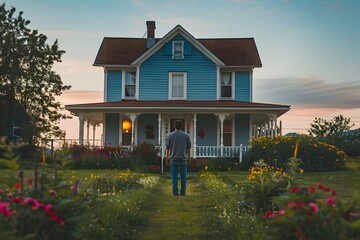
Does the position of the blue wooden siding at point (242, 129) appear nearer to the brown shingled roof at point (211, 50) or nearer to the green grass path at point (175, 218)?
the brown shingled roof at point (211, 50)

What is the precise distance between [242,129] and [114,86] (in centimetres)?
727

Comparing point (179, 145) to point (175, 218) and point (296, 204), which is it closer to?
point (175, 218)

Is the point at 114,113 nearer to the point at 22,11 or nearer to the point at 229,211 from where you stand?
the point at 22,11

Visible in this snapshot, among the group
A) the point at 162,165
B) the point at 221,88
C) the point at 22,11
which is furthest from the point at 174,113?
the point at 22,11

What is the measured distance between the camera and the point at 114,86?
1202 inches

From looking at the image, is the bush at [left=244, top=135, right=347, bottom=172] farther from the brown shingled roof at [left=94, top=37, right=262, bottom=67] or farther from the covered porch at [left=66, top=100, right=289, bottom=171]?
the brown shingled roof at [left=94, top=37, right=262, bottom=67]

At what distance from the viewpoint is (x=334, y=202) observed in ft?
15.0

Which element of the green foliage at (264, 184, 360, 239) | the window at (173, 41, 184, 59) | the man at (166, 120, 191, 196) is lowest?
Answer: the green foliage at (264, 184, 360, 239)

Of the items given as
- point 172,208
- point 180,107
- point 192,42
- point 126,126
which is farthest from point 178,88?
point 172,208

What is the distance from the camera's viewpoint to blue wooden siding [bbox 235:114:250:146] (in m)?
30.1

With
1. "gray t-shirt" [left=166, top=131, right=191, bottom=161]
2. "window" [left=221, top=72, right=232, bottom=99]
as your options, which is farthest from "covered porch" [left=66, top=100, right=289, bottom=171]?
"gray t-shirt" [left=166, top=131, right=191, bottom=161]

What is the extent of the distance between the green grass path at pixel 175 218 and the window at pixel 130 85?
17.3 meters

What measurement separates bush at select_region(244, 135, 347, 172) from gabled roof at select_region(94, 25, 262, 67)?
701cm

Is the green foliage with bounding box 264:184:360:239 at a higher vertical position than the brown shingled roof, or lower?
lower
